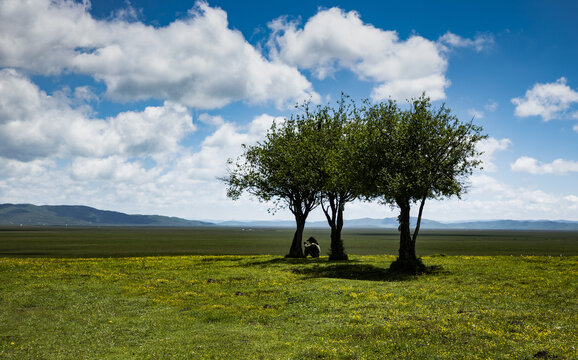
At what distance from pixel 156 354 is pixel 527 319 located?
707 inches

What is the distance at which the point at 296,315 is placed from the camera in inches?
906

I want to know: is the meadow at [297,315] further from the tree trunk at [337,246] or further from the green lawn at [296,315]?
the tree trunk at [337,246]

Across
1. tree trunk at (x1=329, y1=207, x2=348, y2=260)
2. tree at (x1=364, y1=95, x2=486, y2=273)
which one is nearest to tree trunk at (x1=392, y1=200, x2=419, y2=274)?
tree at (x1=364, y1=95, x2=486, y2=273)

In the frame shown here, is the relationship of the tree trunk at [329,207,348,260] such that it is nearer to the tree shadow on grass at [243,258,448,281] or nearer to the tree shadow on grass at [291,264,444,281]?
the tree shadow on grass at [243,258,448,281]

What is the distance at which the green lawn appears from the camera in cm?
1633

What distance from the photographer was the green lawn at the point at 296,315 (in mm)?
16328

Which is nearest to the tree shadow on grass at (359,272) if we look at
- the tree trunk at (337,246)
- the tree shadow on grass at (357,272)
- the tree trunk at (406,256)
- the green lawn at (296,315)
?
the tree shadow on grass at (357,272)

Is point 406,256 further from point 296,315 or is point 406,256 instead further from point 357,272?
point 296,315

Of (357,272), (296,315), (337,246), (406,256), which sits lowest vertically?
(296,315)

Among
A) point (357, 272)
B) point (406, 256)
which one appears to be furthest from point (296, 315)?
point (406, 256)

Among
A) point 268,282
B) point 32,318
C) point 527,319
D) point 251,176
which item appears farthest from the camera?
point 251,176

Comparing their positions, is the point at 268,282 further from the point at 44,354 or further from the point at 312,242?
the point at 312,242

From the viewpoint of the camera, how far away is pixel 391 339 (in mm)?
16953

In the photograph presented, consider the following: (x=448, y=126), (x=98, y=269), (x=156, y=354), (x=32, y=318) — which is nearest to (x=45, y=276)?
(x=98, y=269)
